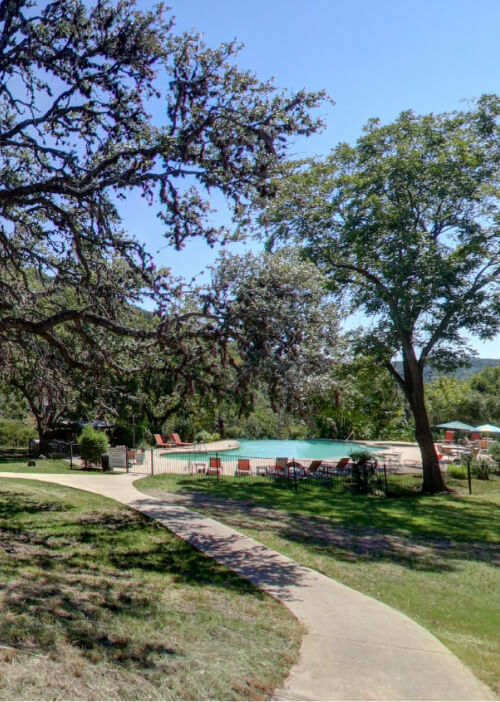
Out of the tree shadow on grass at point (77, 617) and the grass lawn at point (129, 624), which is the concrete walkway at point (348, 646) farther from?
the tree shadow on grass at point (77, 617)

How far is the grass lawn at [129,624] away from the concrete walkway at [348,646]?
0.26m

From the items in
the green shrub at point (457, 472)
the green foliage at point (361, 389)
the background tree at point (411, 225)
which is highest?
the background tree at point (411, 225)

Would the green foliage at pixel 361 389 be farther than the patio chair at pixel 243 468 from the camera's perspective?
No

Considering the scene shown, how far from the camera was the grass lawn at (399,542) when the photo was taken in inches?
271

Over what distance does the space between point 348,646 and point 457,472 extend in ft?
71.8

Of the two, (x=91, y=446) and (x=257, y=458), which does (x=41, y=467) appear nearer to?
(x=91, y=446)

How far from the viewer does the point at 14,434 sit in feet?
116

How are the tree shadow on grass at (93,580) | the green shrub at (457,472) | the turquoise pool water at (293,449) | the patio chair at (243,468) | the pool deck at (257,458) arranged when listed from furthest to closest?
the turquoise pool water at (293,449)
the pool deck at (257,458)
the green shrub at (457,472)
the patio chair at (243,468)
the tree shadow on grass at (93,580)

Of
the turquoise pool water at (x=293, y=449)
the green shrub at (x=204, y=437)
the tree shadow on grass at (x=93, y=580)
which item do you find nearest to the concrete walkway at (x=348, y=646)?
the tree shadow on grass at (x=93, y=580)

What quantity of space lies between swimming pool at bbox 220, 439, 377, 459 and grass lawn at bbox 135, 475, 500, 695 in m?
18.5

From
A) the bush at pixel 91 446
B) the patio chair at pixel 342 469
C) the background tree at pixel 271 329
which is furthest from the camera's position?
the patio chair at pixel 342 469

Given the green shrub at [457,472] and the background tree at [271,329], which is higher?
the background tree at [271,329]

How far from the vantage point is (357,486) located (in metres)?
20.4

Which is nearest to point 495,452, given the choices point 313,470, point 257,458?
point 313,470
